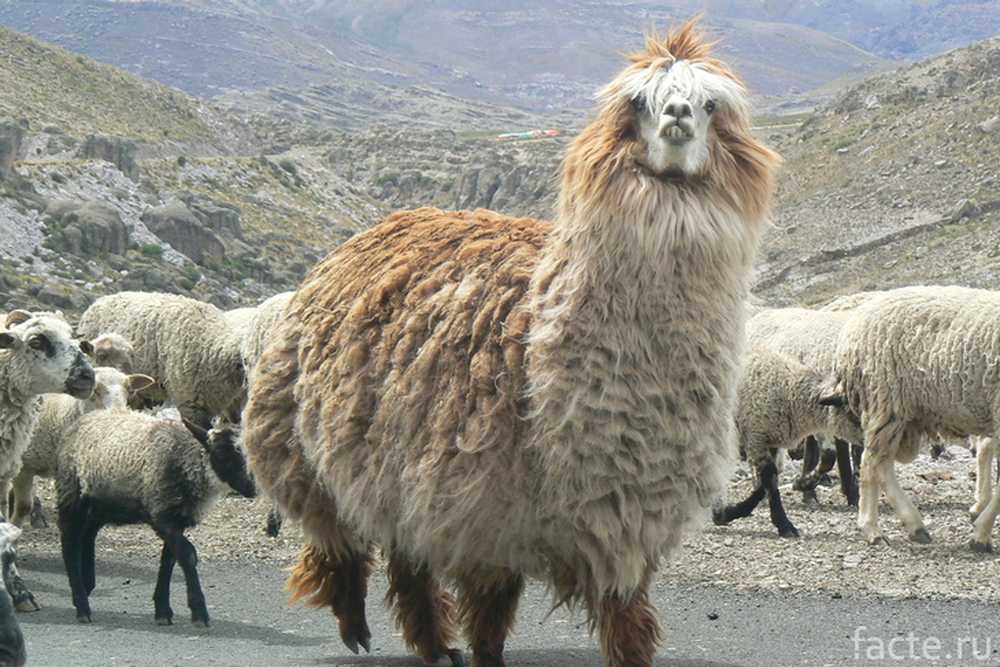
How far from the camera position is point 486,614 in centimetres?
652

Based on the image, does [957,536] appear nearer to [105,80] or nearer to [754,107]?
[754,107]

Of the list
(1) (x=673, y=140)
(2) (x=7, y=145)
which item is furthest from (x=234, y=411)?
(2) (x=7, y=145)

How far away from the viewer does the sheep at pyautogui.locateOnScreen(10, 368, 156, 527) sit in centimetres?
1153

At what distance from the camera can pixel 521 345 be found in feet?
20.8

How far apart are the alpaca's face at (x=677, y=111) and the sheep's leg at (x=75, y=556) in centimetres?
495

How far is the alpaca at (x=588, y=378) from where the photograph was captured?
240 inches

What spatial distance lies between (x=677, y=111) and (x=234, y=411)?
1094 centimetres

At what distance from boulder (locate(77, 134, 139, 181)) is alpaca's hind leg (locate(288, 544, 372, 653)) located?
5073cm

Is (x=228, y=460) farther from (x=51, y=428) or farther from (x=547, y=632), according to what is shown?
(x=51, y=428)

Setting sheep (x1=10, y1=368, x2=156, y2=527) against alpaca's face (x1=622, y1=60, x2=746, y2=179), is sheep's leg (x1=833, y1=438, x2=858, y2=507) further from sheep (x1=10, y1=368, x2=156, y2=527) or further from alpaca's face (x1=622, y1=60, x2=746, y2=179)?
alpaca's face (x1=622, y1=60, x2=746, y2=179)

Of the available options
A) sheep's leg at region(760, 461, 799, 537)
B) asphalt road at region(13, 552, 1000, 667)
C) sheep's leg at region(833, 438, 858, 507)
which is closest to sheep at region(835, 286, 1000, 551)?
sheep's leg at region(760, 461, 799, 537)

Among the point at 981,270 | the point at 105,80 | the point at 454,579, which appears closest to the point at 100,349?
the point at 454,579

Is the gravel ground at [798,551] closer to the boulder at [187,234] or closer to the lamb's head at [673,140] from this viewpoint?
the lamb's head at [673,140]

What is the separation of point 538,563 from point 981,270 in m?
32.6
